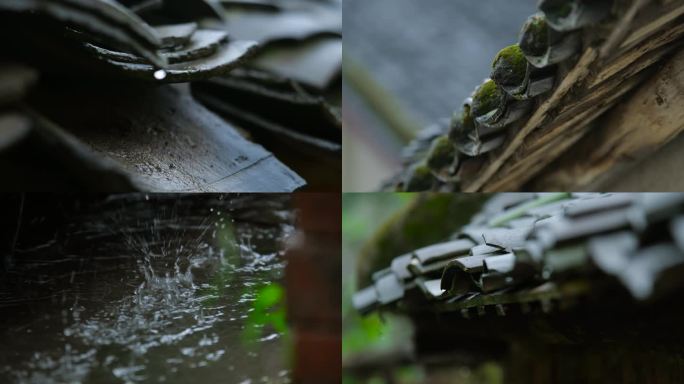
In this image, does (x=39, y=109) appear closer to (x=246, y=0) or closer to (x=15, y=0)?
(x=15, y=0)

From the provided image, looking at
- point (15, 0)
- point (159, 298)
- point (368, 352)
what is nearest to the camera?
point (15, 0)

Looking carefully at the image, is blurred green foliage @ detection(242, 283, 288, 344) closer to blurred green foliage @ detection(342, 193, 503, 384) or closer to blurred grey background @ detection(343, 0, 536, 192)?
blurred green foliage @ detection(342, 193, 503, 384)

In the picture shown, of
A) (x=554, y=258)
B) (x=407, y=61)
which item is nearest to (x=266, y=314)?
(x=554, y=258)

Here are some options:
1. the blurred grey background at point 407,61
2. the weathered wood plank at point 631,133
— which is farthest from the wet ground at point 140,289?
the blurred grey background at point 407,61

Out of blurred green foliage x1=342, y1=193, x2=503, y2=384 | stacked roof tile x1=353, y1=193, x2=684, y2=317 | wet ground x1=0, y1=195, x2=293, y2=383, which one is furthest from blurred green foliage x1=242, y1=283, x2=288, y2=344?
blurred green foliage x1=342, y1=193, x2=503, y2=384

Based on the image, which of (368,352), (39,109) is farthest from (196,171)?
(368,352)

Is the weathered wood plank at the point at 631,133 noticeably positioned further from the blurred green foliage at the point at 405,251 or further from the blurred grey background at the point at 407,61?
the blurred grey background at the point at 407,61
